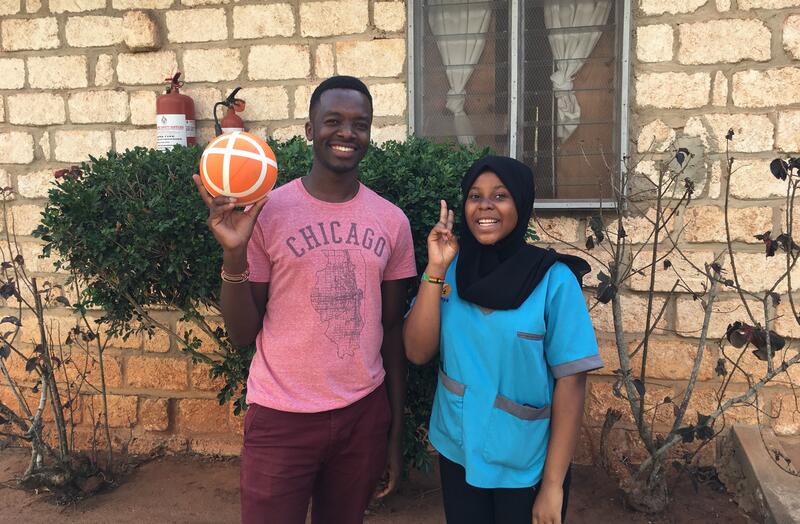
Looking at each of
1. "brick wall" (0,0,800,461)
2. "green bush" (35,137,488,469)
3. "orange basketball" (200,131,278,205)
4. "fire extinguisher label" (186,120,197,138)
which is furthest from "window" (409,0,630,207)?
"orange basketball" (200,131,278,205)

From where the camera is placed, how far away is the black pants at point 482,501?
1923 mm

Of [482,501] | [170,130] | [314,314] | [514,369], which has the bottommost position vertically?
[482,501]

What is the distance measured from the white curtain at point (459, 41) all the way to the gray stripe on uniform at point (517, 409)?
249 cm

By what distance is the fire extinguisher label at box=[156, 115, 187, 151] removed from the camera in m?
3.99

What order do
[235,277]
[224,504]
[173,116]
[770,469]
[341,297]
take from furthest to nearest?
[173,116]
[224,504]
[770,469]
[341,297]
[235,277]

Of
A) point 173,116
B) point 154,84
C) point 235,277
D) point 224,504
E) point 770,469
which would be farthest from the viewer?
point 154,84

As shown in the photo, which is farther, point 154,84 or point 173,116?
point 154,84

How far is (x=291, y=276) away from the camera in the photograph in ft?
6.19

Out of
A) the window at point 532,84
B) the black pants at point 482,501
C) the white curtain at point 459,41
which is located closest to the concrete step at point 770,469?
the black pants at point 482,501

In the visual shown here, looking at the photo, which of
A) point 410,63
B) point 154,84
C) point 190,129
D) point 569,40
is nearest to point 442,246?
point 410,63

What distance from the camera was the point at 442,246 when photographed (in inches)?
78.3

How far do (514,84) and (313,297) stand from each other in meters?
2.58

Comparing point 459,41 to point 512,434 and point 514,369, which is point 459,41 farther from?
point 512,434

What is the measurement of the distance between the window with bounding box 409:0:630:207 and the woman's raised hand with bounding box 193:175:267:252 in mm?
2325
